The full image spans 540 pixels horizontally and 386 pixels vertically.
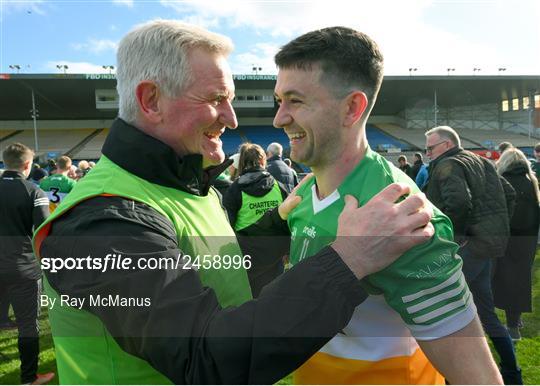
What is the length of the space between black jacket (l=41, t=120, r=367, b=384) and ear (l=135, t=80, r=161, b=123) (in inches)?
15.1

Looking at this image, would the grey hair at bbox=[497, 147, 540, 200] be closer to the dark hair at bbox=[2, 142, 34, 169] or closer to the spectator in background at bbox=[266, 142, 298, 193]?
the spectator in background at bbox=[266, 142, 298, 193]

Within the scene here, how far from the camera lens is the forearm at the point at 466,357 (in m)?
1.11

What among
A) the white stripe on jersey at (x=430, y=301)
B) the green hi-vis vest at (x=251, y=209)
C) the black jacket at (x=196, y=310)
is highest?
the black jacket at (x=196, y=310)

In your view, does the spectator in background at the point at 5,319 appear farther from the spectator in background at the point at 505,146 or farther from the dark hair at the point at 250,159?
the spectator in background at the point at 505,146

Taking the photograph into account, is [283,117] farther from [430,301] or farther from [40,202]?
[40,202]

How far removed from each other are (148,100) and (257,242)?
→ 1.79 metres

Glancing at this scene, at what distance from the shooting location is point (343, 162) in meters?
1.50

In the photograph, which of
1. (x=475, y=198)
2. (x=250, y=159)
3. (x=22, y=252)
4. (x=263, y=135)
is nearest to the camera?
(x=475, y=198)

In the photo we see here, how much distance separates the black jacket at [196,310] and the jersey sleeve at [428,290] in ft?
1.00

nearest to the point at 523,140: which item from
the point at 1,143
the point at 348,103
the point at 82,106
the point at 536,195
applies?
the point at 536,195

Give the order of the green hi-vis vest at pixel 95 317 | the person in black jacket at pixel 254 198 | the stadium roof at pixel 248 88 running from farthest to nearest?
the stadium roof at pixel 248 88
the person in black jacket at pixel 254 198
the green hi-vis vest at pixel 95 317

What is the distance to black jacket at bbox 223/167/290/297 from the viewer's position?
2941 millimetres
